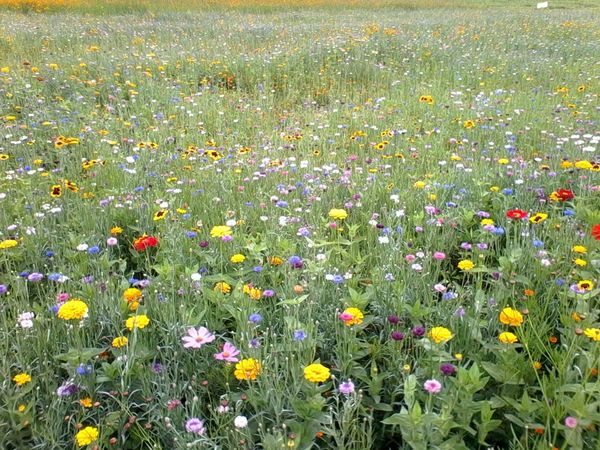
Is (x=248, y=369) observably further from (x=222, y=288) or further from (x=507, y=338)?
(x=507, y=338)

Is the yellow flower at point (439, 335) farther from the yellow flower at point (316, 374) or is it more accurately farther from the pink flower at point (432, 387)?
the yellow flower at point (316, 374)

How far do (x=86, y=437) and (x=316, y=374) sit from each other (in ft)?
2.38

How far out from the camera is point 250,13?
18031 mm

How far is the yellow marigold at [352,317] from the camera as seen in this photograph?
1751 mm

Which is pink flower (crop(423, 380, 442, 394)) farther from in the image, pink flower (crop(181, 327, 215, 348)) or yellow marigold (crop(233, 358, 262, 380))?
pink flower (crop(181, 327, 215, 348))

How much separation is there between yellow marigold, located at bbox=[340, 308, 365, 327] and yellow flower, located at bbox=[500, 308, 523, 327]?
0.55 meters

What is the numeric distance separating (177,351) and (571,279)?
6.08 feet

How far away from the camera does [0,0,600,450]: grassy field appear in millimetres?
1588

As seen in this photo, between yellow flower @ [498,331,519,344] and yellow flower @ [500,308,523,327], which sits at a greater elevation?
yellow flower @ [500,308,523,327]

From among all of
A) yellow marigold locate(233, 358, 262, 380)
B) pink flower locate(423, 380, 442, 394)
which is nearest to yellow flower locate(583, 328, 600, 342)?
pink flower locate(423, 380, 442, 394)

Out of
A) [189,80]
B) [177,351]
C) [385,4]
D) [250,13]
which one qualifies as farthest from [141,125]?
[385,4]

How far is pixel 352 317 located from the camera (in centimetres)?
178

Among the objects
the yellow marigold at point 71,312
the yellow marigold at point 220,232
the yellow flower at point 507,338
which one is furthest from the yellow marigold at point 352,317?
the yellow marigold at point 71,312

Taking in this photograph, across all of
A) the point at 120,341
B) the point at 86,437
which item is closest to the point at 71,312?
the point at 120,341
